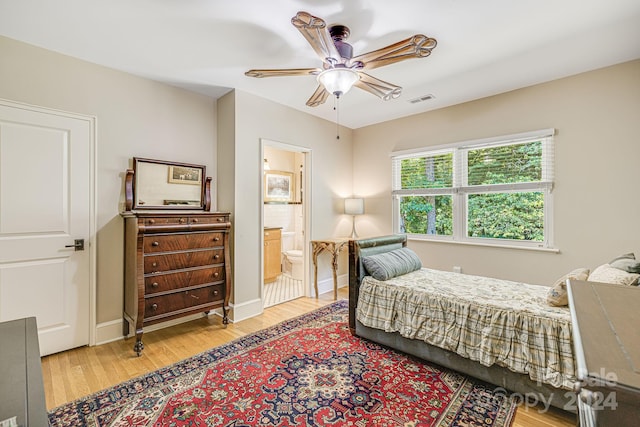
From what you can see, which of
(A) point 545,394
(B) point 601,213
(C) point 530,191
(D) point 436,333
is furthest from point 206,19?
(B) point 601,213

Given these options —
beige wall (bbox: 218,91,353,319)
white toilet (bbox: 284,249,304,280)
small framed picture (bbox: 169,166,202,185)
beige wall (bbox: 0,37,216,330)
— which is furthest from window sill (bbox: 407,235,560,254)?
beige wall (bbox: 0,37,216,330)

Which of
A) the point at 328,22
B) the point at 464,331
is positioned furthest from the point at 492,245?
the point at 328,22

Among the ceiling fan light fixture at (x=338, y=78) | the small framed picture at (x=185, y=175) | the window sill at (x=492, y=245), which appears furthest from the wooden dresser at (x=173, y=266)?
the window sill at (x=492, y=245)

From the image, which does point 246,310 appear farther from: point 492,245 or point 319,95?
point 492,245

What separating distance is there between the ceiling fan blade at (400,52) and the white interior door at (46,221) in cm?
258

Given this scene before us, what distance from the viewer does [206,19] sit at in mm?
2074

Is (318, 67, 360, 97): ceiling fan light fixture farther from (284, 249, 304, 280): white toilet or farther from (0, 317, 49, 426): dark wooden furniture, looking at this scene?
(284, 249, 304, 280): white toilet

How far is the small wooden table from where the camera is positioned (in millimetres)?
4008

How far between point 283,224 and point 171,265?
10.6 ft

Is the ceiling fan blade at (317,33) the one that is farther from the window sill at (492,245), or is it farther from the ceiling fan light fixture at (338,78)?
the window sill at (492,245)

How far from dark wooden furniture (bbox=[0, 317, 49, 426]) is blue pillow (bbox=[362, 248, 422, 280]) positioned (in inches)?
88.8

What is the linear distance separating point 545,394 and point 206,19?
11.0 ft

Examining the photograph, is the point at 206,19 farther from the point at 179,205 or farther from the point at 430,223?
the point at 430,223

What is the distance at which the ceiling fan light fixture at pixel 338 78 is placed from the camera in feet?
6.89
